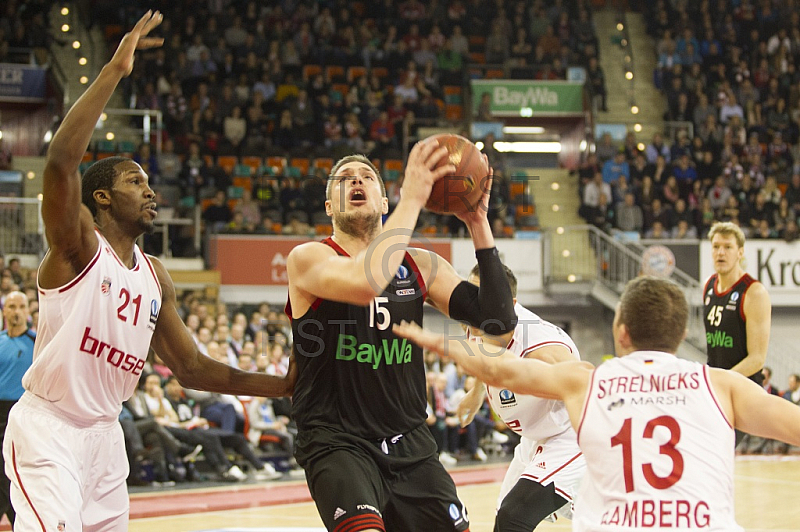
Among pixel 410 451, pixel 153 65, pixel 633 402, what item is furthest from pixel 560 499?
pixel 153 65

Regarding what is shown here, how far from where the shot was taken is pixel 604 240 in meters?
17.5

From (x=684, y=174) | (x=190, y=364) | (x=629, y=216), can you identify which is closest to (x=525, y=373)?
(x=190, y=364)

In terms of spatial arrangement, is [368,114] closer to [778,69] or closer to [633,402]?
[778,69]

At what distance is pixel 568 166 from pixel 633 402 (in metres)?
18.5

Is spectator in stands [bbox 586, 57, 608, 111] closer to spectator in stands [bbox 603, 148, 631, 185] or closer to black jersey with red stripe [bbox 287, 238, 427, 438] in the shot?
spectator in stands [bbox 603, 148, 631, 185]

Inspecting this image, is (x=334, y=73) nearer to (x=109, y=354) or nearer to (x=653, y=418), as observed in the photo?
(x=109, y=354)

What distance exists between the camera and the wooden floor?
7938mm

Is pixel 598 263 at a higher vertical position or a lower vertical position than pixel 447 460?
higher

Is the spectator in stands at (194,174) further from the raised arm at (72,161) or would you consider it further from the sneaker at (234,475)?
the raised arm at (72,161)

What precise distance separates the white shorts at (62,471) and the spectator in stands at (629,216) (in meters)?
15.2

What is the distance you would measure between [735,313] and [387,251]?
447cm

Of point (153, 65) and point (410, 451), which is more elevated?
point (153, 65)

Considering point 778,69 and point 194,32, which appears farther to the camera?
point 778,69

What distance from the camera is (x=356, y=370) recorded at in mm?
3988
